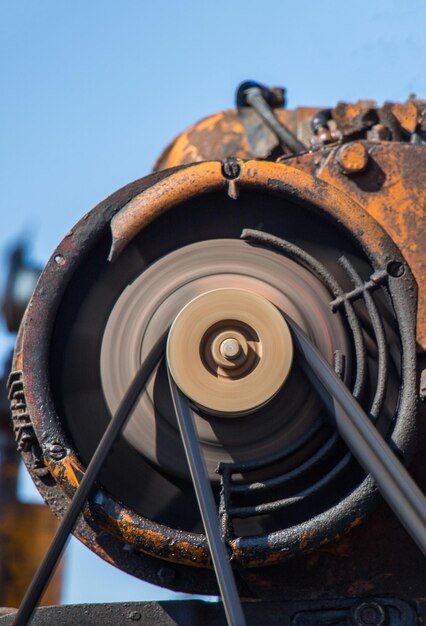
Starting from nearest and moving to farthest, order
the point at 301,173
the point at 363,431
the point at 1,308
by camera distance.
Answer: the point at 363,431 → the point at 301,173 → the point at 1,308

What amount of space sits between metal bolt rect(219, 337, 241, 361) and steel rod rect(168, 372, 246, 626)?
0.14m

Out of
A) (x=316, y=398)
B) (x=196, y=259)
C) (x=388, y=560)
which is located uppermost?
(x=196, y=259)

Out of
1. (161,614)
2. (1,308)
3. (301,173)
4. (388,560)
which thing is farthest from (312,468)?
(1,308)

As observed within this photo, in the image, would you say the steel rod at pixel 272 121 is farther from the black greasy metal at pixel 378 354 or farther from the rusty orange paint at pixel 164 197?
the black greasy metal at pixel 378 354

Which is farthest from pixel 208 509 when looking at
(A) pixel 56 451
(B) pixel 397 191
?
(B) pixel 397 191

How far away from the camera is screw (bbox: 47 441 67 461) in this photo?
7.86 ft

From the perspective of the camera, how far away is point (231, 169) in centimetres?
252

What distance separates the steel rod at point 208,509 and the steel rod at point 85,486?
69 millimetres

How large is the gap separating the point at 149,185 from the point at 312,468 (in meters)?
0.82

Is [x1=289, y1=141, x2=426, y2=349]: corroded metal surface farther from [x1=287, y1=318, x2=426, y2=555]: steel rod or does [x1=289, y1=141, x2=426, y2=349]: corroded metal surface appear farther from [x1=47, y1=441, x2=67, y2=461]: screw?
[x1=47, y1=441, x2=67, y2=461]: screw

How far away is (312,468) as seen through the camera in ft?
7.75

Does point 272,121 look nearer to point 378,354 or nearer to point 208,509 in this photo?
point 378,354

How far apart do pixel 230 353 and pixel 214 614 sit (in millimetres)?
607

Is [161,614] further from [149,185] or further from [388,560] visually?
[149,185]
